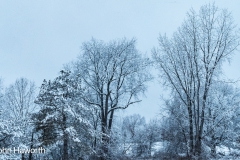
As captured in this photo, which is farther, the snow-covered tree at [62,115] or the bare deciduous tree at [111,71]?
the bare deciduous tree at [111,71]

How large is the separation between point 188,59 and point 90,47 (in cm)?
844

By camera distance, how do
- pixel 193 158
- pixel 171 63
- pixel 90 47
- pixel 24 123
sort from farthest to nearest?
pixel 90 47 < pixel 171 63 < pixel 193 158 < pixel 24 123

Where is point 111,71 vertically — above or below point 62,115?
above

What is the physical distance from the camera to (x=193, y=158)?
15234 mm

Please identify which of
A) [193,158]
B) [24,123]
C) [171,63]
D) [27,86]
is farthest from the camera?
[27,86]

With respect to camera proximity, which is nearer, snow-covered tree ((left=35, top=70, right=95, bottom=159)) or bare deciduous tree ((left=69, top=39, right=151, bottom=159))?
snow-covered tree ((left=35, top=70, right=95, bottom=159))

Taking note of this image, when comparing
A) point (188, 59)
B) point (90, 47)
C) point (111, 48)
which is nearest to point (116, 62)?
point (111, 48)

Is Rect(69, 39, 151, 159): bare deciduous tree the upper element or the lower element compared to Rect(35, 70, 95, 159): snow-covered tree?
upper

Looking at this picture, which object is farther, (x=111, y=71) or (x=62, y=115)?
(x=111, y=71)

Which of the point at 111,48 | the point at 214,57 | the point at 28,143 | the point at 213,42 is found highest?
the point at 111,48

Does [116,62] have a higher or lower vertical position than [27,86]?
lower

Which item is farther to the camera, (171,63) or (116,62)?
(116,62)

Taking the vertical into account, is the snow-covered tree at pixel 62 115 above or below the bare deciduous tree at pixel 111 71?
below

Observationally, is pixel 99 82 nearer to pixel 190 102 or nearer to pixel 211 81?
pixel 190 102
